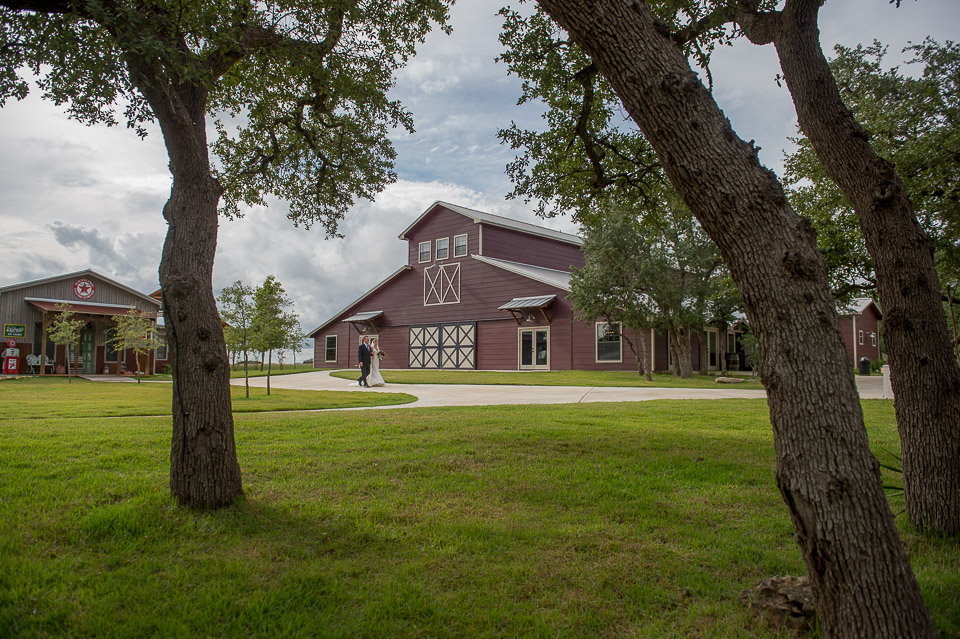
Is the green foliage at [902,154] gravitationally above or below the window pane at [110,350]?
above

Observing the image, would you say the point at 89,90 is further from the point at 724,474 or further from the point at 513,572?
the point at 724,474

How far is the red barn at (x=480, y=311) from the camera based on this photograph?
26531 mm

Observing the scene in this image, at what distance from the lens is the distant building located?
92.3ft

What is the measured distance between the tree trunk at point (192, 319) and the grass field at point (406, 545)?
12.0 inches

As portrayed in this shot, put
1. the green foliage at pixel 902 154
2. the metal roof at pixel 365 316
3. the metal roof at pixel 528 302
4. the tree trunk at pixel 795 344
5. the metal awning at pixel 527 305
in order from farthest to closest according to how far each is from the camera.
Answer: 1. the metal roof at pixel 365 316
2. the metal awning at pixel 527 305
3. the metal roof at pixel 528 302
4. the green foliage at pixel 902 154
5. the tree trunk at pixel 795 344

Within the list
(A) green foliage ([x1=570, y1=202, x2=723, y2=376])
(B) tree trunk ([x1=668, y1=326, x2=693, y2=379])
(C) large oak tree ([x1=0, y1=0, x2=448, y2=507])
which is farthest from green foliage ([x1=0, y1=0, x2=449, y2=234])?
(B) tree trunk ([x1=668, y1=326, x2=693, y2=379])

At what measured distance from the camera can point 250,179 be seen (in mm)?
8875

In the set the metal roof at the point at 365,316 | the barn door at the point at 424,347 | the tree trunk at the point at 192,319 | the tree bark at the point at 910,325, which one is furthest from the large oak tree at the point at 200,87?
the metal roof at the point at 365,316

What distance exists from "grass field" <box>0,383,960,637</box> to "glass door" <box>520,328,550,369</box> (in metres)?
20.4

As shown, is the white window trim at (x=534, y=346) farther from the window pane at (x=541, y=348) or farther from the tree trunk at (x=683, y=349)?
the tree trunk at (x=683, y=349)

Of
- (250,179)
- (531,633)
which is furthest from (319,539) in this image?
(250,179)

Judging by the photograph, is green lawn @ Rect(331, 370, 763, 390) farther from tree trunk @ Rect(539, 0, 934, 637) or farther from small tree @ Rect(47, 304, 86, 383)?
tree trunk @ Rect(539, 0, 934, 637)

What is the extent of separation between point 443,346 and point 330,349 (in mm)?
9379

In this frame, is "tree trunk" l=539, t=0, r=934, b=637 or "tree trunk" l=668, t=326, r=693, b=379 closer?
"tree trunk" l=539, t=0, r=934, b=637
